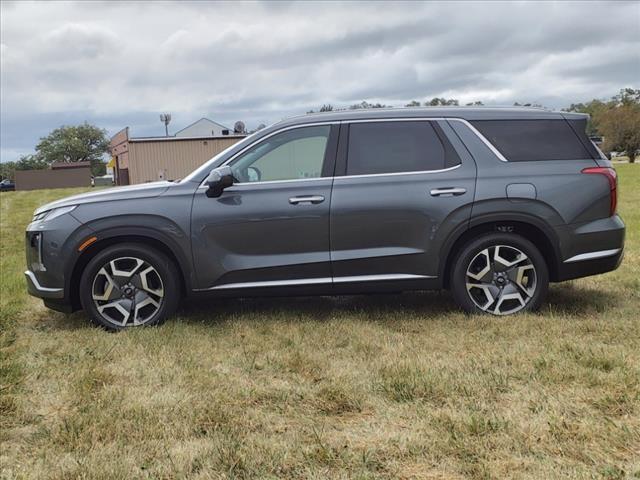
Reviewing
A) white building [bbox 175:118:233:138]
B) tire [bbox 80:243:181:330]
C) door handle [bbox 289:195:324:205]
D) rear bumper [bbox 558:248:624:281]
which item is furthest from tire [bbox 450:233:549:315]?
white building [bbox 175:118:233:138]

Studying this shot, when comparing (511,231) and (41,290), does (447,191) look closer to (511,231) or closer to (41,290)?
(511,231)

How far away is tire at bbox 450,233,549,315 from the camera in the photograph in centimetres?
491

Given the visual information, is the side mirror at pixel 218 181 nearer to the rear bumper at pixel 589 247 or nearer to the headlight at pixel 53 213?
the headlight at pixel 53 213

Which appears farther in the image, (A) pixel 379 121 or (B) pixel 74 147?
(B) pixel 74 147

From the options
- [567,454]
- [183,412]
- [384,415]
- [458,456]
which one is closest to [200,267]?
[183,412]

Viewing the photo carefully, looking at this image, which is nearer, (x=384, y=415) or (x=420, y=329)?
(x=384, y=415)

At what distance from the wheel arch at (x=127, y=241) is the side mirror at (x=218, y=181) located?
1.70 feet

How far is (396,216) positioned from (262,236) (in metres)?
1.06

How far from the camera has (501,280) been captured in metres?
4.98

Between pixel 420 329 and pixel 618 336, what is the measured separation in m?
1.39

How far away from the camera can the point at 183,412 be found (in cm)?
322

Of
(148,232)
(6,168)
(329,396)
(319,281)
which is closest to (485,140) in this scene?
(319,281)

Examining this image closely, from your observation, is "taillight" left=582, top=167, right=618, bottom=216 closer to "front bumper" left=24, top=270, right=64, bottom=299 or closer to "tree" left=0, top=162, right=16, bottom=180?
"front bumper" left=24, top=270, right=64, bottom=299

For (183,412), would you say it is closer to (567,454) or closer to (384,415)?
(384,415)
